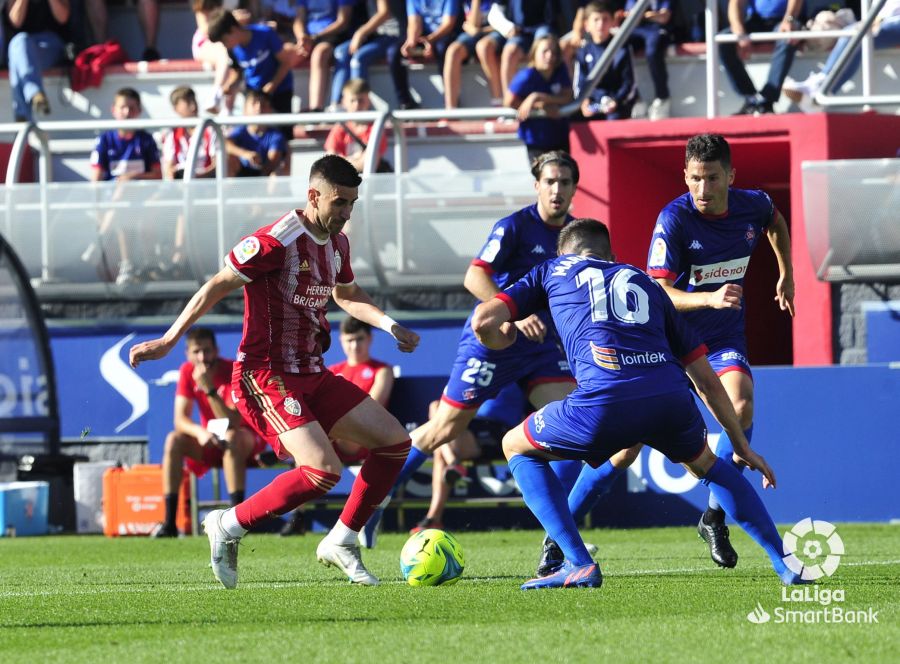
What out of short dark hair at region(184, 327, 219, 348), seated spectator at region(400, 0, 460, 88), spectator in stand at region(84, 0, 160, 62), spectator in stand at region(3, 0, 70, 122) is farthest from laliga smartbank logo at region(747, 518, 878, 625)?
spectator in stand at region(84, 0, 160, 62)

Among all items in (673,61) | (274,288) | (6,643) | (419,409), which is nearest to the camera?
(6,643)

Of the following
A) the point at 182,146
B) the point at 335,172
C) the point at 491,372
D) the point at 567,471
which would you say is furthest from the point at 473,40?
the point at 335,172

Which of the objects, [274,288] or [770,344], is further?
[770,344]

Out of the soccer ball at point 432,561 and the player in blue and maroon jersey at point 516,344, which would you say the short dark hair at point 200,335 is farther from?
the soccer ball at point 432,561

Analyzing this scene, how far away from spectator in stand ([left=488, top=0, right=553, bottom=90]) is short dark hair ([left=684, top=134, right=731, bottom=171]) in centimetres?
685

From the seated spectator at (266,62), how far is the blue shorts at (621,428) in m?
A: 9.10

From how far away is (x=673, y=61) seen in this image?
1458cm

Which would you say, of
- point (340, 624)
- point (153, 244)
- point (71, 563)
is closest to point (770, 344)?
point (153, 244)

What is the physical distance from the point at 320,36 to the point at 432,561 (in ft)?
31.4

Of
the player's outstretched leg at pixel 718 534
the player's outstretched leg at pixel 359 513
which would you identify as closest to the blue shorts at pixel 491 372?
the player's outstretched leg at pixel 718 534

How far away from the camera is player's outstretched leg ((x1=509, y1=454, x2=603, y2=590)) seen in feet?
21.9

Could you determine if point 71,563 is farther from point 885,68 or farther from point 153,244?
point 885,68

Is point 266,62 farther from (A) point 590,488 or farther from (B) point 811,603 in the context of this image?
(B) point 811,603

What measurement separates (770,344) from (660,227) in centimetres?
805
